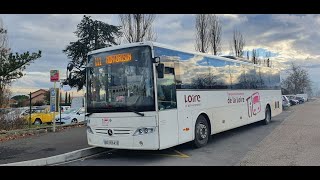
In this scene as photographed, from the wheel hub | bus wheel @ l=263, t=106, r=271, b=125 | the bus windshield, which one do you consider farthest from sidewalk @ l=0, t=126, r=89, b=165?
bus wheel @ l=263, t=106, r=271, b=125

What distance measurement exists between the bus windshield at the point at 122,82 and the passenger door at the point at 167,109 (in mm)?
358

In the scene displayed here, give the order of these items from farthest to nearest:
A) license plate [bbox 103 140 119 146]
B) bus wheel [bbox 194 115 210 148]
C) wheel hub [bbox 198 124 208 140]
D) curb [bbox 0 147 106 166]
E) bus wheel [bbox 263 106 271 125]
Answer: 1. bus wheel [bbox 263 106 271 125]
2. wheel hub [bbox 198 124 208 140]
3. bus wheel [bbox 194 115 210 148]
4. license plate [bbox 103 140 119 146]
5. curb [bbox 0 147 106 166]

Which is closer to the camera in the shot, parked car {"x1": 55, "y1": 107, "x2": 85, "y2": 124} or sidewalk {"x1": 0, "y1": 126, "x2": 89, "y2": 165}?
sidewalk {"x1": 0, "y1": 126, "x2": 89, "y2": 165}

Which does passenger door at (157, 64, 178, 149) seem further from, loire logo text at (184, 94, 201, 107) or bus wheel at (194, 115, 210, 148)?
bus wheel at (194, 115, 210, 148)

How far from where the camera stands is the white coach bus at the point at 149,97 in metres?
9.14

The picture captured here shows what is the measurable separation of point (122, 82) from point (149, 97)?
99cm

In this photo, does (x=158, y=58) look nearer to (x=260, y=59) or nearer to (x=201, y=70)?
(x=201, y=70)

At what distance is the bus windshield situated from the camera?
30.2ft

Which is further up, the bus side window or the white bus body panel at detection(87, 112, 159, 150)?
the bus side window

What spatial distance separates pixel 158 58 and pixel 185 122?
7.74 ft

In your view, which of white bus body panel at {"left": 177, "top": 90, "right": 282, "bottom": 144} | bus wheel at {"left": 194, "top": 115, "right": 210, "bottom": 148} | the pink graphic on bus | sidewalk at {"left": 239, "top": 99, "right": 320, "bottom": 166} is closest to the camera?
sidewalk at {"left": 239, "top": 99, "right": 320, "bottom": 166}

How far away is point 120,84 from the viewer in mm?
9531

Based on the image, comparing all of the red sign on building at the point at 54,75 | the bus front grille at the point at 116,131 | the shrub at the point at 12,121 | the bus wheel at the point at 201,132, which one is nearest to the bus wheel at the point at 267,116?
the bus wheel at the point at 201,132
